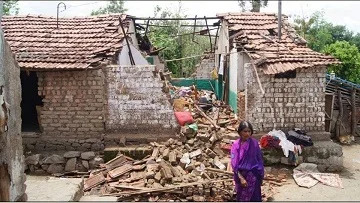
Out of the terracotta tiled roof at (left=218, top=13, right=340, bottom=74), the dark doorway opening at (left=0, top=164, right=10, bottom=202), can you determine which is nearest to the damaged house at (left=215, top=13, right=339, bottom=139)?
the terracotta tiled roof at (left=218, top=13, right=340, bottom=74)

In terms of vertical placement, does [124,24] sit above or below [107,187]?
above

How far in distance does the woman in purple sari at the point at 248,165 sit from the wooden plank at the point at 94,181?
3415mm

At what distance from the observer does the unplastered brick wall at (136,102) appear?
9.38 meters

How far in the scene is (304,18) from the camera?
2308 centimetres

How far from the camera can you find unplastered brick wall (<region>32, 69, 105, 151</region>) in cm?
934

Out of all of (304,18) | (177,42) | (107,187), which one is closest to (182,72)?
(177,42)

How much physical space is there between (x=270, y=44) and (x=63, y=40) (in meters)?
5.84

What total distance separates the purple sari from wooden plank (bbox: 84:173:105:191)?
3.42 meters

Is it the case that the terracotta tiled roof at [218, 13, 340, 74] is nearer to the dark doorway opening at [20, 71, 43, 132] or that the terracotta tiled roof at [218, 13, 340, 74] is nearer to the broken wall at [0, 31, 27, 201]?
the broken wall at [0, 31, 27, 201]

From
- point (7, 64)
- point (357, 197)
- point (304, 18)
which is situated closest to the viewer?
point (7, 64)

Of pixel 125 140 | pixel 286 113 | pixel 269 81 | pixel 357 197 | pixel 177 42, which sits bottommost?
pixel 357 197

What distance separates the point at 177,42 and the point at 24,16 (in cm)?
1245

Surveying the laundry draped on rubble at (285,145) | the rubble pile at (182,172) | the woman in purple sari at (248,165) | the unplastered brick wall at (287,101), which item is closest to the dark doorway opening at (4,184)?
the woman in purple sari at (248,165)

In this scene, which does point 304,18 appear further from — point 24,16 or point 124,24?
point 24,16
